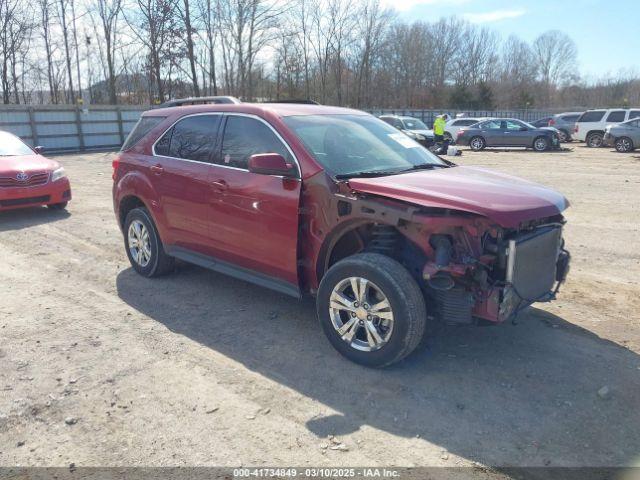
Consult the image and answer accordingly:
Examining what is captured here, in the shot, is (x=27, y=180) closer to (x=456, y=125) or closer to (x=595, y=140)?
(x=456, y=125)

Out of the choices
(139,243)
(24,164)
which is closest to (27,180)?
Answer: (24,164)

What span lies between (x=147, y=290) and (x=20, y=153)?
20.8 feet

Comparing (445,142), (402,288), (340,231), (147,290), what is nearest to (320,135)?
(340,231)

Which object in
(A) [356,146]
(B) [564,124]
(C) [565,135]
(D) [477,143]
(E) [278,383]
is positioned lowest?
(E) [278,383]

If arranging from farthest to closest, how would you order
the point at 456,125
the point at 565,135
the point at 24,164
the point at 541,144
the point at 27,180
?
the point at 565,135
the point at 456,125
the point at 541,144
the point at 24,164
the point at 27,180

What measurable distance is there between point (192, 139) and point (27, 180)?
219 inches

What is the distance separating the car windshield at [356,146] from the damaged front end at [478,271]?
1.02 metres

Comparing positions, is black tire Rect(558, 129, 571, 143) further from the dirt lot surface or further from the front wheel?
the dirt lot surface

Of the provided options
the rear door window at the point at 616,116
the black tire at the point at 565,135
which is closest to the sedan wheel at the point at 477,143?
the rear door window at the point at 616,116

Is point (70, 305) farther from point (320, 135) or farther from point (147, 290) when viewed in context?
point (320, 135)

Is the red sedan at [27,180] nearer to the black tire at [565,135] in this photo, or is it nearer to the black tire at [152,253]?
the black tire at [152,253]

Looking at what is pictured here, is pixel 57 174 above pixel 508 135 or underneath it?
underneath

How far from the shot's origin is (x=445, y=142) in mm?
22906

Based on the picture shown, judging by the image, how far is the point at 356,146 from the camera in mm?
4566
